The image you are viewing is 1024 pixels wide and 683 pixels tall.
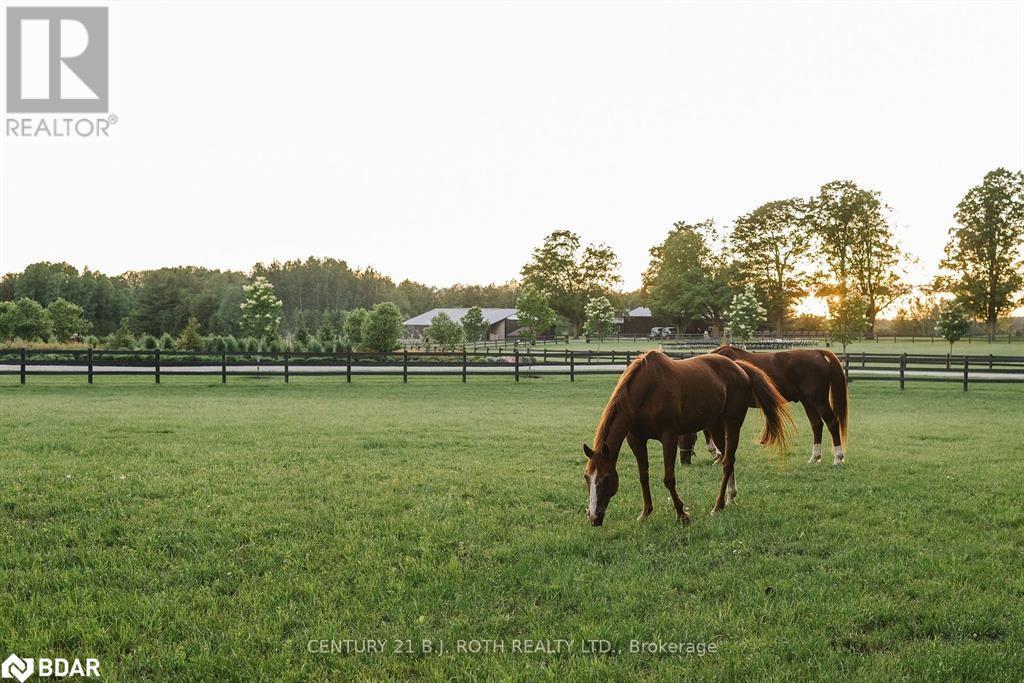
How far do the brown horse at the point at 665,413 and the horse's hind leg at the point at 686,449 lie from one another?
184 cm

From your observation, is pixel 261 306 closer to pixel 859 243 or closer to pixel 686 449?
pixel 686 449

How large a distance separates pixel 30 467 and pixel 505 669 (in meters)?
7.06

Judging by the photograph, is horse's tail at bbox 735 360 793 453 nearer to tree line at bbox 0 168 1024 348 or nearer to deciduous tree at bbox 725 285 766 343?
tree line at bbox 0 168 1024 348

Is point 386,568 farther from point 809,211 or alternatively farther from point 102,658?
point 809,211

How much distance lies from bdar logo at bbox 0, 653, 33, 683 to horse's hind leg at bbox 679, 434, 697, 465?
23.2 ft

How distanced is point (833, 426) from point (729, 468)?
351 cm

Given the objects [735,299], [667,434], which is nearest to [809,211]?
[735,299]

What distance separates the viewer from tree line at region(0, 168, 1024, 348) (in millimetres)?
53156

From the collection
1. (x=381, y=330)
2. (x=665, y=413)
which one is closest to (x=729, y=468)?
(x=665, y=413)

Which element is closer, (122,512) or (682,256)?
(122,512)

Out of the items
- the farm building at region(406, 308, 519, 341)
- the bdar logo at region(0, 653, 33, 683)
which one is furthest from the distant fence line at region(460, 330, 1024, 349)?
the bdar logo at region(0, 653, 33, 683)

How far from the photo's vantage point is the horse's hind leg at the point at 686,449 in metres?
8.39

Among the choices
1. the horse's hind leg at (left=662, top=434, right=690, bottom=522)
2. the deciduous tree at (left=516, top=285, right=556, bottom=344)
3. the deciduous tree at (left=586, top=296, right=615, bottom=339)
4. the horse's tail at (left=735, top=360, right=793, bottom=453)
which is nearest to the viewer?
the horse's hind leg at (left=662, top=434, right=690, bottom=522)

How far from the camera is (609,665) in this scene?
128 inches
